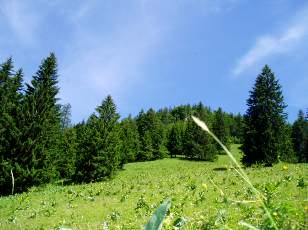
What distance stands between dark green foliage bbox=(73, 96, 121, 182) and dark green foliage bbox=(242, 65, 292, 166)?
18.6 metres

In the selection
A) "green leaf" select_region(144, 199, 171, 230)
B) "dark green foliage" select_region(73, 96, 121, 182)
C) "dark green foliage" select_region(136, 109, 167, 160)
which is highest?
"dark green foliage" select_region(136, 109, 167, 160)

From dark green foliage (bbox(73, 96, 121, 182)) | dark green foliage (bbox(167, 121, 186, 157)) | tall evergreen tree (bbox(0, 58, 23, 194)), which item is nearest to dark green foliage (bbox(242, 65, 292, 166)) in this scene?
dark green foliage (bbox(73, 96, 121, 182))

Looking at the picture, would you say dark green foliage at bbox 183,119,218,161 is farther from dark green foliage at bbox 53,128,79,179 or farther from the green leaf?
the green leaf

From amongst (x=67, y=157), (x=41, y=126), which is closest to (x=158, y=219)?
(x=41, y=126)

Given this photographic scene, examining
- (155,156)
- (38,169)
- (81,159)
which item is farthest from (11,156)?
(155,156)

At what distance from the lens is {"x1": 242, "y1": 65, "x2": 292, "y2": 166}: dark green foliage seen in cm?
5194

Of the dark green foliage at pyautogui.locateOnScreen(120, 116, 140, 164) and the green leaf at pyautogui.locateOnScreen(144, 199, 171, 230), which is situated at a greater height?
the dark green foliage at pyautogui.locateOnScreen(120, 116, 140, 164)

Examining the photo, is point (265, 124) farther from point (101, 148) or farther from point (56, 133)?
point (56, 133)

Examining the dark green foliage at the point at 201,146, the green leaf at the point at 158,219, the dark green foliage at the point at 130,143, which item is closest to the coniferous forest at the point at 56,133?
the dark green foliage at the point at 130,143

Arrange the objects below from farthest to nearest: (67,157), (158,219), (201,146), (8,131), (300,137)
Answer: (300,137) → (201,146) → (67,157) → (8,131) → (158,219)

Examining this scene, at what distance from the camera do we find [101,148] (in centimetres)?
5047

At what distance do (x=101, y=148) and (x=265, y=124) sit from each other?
2305cm

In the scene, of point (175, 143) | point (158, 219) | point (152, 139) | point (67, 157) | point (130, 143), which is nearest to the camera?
point (158, 219)

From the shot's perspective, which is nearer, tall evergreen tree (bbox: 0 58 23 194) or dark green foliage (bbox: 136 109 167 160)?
tall evergreen tree (bbox: 0 58 23 194)
